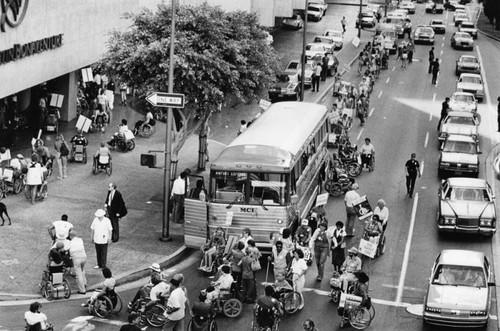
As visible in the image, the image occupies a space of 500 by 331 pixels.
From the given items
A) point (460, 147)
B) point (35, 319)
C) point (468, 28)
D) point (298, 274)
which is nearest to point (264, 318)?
point (298, 274)

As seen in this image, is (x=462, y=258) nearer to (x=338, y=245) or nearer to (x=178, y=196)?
(x=338, y=245)

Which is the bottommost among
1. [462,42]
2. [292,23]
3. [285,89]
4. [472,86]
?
[462,42]

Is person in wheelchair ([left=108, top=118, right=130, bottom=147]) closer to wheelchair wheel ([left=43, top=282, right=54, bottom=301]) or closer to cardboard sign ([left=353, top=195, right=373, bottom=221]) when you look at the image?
cardboard sign ([left=353, top=195, right=373, bottom=221])

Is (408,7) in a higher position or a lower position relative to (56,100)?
lower

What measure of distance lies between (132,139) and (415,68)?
1208 inches

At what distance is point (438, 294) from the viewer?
25.3 meters

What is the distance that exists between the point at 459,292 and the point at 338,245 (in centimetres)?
419

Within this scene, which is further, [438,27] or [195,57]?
[438,27]

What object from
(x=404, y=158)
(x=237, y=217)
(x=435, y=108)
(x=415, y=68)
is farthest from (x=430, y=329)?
(x=415, y=68)

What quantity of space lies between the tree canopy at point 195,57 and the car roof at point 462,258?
1142 centimetres

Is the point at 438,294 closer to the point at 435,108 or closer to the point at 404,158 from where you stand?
the point at 404,158

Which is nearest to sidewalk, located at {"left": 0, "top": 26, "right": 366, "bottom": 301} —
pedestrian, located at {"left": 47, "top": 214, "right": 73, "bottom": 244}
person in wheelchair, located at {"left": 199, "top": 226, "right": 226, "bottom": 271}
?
pedestrian, located at {"left": 47, "top": 214, "right": 73, "bottom": 244}

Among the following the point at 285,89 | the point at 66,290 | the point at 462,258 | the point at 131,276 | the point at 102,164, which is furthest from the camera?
the point at 285,89

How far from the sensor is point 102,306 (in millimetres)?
24766
